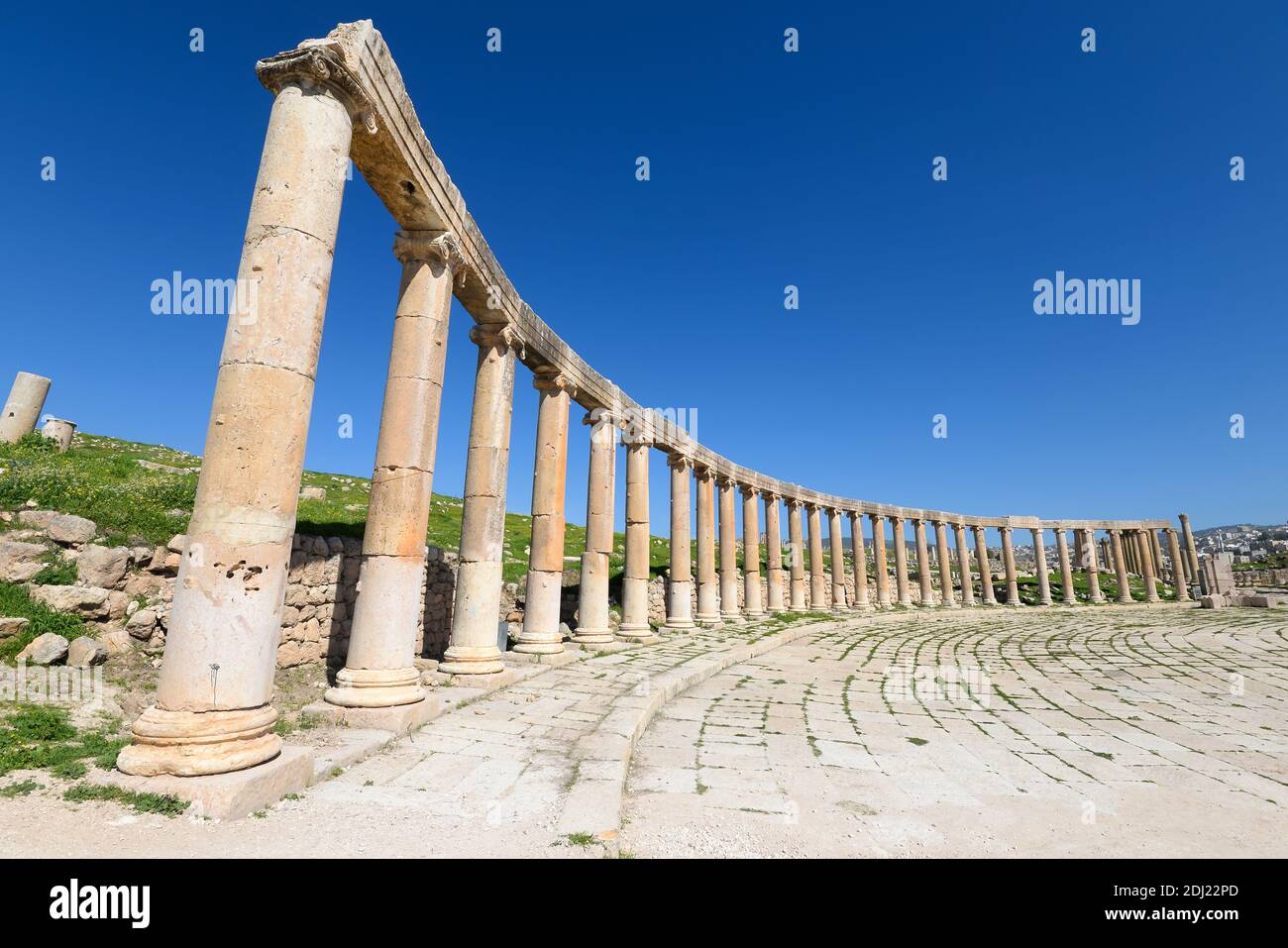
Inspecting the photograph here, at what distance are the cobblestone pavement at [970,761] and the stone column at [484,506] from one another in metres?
3.62

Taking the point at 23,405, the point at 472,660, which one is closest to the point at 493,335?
the point at 472,660

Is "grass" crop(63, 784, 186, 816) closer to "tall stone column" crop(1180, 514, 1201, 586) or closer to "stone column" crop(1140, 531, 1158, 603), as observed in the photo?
"stone column" crop(1140, 531, 1158, 603)

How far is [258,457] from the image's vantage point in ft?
17.5

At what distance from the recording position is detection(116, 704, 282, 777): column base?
445cm

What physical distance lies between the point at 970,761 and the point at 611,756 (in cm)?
406

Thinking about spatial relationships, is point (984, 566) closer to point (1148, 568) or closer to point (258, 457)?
point (1148, 568)

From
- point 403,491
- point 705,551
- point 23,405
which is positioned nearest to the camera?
point 403,491

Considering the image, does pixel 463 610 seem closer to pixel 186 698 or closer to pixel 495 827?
pixel 186 698

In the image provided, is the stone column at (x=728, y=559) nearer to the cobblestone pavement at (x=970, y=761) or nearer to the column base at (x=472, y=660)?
the cobblestone pavement at (x=970, y=761)

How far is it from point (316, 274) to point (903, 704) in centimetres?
1026

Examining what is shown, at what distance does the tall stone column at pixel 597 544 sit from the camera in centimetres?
1516

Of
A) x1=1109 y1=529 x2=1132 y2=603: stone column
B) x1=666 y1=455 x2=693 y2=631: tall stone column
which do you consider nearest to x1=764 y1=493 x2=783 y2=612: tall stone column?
x1=666 y1=455 x2=693 y2=631: tall stone column
